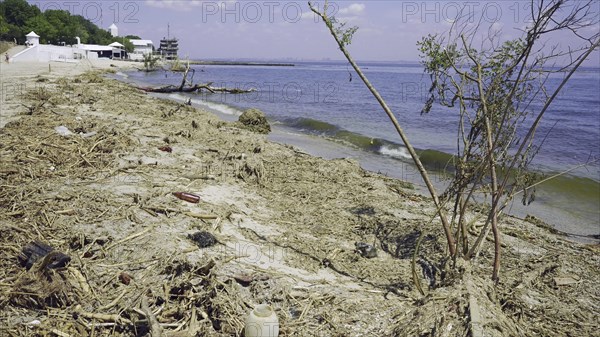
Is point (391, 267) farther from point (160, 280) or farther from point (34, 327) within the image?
point (34, 327)

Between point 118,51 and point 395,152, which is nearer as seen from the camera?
point 395,152

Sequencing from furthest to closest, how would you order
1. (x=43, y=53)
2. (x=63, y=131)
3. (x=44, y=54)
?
(x=44, y=54) < (x=43, y=53) < (x=63, y=131)

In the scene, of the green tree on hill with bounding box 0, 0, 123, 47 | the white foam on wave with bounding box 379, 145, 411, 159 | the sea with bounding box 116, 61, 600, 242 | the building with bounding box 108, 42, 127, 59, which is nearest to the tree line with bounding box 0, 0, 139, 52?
the green tree on hill with bounding box 0, 0, 123, 47

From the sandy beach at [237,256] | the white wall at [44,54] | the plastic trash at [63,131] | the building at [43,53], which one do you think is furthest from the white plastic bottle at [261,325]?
the white wall at [44,54]

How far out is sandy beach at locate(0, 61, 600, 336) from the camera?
3.39 meters

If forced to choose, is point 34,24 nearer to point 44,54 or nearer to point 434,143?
point 44,54

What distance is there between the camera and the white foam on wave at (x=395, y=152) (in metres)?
13.6

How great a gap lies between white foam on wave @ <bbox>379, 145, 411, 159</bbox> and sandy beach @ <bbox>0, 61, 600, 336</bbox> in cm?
557

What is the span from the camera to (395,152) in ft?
46.3

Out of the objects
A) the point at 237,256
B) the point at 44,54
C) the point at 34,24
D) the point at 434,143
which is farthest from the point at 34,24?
the point at 237,256

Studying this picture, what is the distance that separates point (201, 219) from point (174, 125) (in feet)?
23.4

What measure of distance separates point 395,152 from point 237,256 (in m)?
10.4

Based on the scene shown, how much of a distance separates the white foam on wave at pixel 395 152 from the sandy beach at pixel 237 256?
18.3ft

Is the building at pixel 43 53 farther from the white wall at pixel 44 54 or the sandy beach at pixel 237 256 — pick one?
the sandy beach at pixel 237 256
